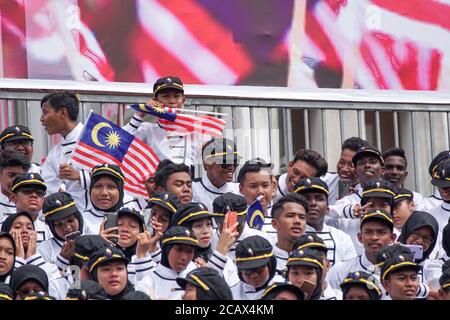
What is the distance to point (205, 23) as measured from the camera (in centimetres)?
1850

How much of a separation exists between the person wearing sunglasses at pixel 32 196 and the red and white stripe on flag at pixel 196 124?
173cm

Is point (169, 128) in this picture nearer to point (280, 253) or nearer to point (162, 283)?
point (280, 253)

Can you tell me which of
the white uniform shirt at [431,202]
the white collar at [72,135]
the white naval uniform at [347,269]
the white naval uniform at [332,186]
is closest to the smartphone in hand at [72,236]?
the white collar at [72,135]

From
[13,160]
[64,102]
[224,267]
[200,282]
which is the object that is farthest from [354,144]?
[200,282]

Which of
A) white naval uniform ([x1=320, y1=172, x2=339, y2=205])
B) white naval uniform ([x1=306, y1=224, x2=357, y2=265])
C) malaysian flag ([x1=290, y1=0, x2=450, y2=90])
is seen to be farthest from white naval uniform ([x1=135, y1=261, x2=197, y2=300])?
malaysian flag ([x1=290, y1=0, x2=450, y2=90])

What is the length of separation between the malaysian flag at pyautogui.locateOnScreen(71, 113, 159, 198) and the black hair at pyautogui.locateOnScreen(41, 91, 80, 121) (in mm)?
170

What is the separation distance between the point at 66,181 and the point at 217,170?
1.28m

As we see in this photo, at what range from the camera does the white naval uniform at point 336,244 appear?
16078 mm

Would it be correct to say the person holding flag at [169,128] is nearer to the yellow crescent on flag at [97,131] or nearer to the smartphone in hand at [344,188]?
the yellow crescent on flag at [97,131]

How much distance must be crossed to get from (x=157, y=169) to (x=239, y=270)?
7.92ft

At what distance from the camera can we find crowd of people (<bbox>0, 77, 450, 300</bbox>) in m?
14.4

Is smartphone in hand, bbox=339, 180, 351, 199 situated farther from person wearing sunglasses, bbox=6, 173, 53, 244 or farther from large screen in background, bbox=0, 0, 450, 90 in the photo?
person wearing sunglasses, bbox=6, 173, 53, 244
